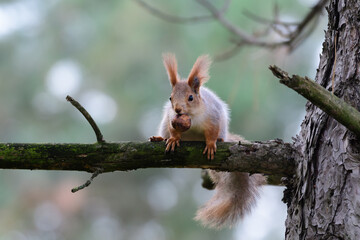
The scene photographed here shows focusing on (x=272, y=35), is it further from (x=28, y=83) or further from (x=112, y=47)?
(x=28, y=83)

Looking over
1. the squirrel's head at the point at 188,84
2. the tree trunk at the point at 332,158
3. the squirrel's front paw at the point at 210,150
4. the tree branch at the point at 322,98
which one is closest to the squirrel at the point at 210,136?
the squirrel's head at the point at 188,84

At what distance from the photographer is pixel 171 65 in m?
1.78

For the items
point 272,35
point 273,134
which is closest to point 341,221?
point 272,35

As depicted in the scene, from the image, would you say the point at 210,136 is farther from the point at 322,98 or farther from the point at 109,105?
the point at 109,105

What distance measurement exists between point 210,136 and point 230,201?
256 mm

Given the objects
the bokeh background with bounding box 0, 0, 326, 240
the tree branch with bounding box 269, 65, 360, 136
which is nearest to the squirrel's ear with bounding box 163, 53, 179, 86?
the tree branch with bounding box 269, 65, 360, 136

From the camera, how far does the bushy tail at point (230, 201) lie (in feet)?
5.32

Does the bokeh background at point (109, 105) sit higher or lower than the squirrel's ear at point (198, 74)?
higher

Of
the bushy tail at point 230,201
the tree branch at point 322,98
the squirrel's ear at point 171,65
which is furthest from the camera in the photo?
the squirrel's ear at point 171,65

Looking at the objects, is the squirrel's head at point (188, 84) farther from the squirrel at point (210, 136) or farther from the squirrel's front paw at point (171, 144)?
the squirrel's front paw at point (171, 144)

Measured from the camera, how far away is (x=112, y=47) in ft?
15.7

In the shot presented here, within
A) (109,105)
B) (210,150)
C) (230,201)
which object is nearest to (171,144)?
(210,150)

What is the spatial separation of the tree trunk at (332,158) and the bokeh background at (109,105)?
301cm

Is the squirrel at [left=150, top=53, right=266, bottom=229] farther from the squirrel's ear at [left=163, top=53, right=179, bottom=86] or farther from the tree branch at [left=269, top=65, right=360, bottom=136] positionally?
the tree branch at [left=269, top=65, right=360, bottom=136]
